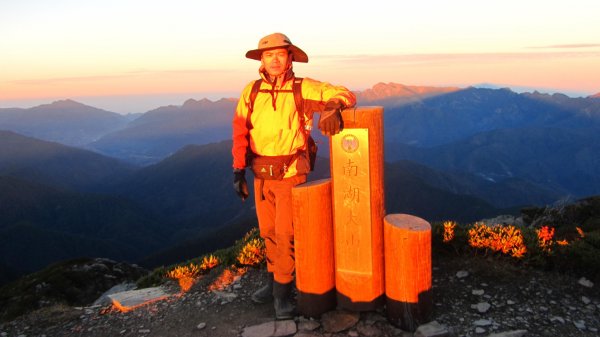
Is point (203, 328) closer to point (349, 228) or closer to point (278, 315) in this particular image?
point (278, 315)

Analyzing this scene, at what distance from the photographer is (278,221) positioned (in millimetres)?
6418

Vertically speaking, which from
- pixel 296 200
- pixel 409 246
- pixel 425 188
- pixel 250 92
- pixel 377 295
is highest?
pixel 250 92

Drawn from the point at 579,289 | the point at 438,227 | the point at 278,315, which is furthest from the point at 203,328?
the point at 579,289

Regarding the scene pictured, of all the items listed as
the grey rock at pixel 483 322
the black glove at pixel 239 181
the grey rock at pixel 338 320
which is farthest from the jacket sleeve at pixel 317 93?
Answer: the grey rock at pixel 483 322

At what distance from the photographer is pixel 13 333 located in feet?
24.4

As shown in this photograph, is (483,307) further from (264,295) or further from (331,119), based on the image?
(331,119)

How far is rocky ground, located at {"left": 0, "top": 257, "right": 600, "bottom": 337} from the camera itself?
609 centimetres

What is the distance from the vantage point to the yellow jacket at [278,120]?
601 centimetres

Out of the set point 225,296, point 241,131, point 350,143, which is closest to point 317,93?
point 350,143

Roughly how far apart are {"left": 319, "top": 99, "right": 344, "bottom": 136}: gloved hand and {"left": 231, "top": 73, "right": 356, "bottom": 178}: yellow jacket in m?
0.22

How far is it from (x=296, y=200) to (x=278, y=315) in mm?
1815

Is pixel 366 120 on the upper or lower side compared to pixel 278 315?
upper

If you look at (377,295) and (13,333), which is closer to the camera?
(377,295)

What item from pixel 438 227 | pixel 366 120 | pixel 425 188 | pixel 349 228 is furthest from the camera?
pixel 425 188
